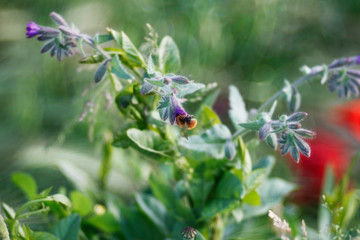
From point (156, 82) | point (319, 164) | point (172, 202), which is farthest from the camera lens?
point (319, 164)

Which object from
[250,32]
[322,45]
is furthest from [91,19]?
[322,45]

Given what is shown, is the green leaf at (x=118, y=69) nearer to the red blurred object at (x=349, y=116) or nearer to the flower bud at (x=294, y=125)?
the flower bud at (x=294, y=125)

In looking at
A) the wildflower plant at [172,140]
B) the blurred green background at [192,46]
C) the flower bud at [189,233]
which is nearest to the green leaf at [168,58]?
the wildflower plant at [172,140]

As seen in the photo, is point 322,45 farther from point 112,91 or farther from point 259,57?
point 112,91

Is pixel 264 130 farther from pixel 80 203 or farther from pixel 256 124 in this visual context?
pixel 80 203

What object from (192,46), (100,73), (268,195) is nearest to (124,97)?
(100,73)

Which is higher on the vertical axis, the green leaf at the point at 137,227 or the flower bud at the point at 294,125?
the flower bud at the point at 294,125
